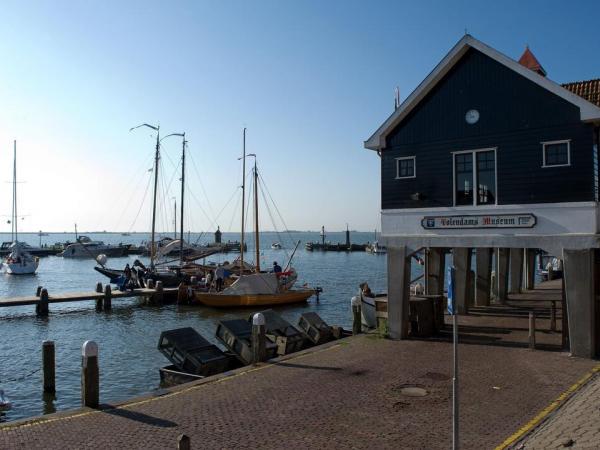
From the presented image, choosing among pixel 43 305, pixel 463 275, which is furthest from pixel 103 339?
pixel 463 275

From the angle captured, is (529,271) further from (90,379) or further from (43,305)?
(90,379)

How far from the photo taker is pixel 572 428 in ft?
30.4

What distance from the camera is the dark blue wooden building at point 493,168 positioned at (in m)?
15.6

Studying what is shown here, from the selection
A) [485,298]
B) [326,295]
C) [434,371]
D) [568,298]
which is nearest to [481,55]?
[568,298]

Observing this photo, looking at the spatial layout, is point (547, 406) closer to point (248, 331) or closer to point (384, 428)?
point (384, 428)

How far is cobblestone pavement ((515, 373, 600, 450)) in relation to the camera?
28.2 feet

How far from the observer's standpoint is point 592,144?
15.5 metres

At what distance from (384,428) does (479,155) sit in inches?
411

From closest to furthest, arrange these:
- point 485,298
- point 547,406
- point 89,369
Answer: point 547,406 < point 89,369 < point 485,298

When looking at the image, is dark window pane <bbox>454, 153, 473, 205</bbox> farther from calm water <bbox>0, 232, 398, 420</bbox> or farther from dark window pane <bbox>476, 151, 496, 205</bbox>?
calm water <bbox>0, 232, 398, 420</bbox>

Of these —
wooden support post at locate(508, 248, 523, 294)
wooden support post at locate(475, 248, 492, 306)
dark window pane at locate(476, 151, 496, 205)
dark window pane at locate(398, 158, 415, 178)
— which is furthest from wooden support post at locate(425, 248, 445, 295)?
wooden support post at locate(508, 248, 523, 294)

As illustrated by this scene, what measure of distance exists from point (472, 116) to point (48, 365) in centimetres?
1546

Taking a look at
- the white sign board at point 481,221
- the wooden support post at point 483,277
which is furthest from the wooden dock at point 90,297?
the white sign board at point 481,221

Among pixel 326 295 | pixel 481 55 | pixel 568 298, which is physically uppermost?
pixel 481 55
